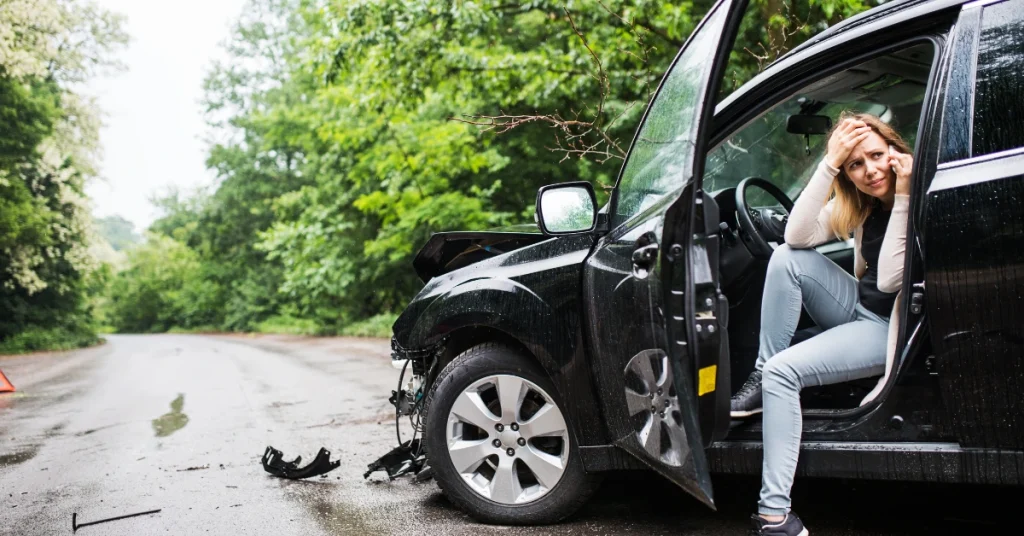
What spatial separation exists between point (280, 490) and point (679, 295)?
2869 mm

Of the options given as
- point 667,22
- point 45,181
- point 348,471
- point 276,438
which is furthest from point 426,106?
point 45,181

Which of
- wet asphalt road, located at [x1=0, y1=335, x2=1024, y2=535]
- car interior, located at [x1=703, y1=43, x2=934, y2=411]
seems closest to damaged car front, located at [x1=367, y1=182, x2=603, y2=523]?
Answer: wet asphalt road, located at [x1=0, y1=335, x2=1024, y2=535]

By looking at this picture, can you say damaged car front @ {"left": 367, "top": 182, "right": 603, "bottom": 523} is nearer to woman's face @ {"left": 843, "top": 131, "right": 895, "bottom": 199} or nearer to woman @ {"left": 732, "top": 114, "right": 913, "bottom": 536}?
woman @ {"left": 732, "top": 114, "right": 913, "bottom": 536}

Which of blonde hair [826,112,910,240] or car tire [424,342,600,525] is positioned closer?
blonde hair [826,112,910,240]

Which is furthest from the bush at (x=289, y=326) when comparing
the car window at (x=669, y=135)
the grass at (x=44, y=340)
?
the car window at (x=669, y=135)

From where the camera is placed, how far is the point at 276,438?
6.38 metres

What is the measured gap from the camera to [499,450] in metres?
3.59

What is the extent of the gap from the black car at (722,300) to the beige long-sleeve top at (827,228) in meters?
0.11

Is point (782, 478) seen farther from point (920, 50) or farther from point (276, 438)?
point (276, 438)

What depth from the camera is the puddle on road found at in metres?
6.98

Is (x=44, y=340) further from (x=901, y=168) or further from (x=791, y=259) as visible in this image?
(x=901, y=168)

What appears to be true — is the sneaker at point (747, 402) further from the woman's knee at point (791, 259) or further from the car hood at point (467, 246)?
the car hood at point (467, 246)

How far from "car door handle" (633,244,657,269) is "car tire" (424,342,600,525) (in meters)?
0.90

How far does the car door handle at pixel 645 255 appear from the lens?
2.72 metres
